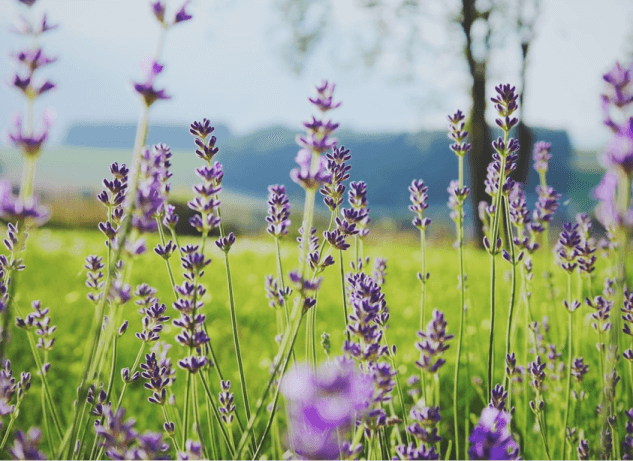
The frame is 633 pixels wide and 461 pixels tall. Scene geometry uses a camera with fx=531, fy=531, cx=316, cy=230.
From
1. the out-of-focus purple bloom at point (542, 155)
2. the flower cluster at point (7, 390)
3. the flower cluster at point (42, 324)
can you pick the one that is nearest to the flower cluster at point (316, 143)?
the flower cluster at point (7, 390)

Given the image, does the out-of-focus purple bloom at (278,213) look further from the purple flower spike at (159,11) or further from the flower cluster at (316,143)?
the purple flower spike at (159,11)

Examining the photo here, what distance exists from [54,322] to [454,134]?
12.3 ft

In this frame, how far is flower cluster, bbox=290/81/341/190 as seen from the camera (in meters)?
1.08

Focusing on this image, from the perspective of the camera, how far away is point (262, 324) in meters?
4.43

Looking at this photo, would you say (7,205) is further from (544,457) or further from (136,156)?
(544,457)

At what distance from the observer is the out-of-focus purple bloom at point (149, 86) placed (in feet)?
3.26

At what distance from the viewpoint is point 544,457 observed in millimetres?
A: 2193

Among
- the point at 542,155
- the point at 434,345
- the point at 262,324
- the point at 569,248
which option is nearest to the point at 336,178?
the point at 434,345

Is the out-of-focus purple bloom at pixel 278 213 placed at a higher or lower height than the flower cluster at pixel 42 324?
higher

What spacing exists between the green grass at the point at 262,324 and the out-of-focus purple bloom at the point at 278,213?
44 cm

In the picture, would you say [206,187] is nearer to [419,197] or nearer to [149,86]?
[149,86]

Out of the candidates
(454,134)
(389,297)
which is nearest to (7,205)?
(454,134)

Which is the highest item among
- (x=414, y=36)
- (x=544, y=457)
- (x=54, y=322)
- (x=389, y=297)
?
(x=414, y=36)

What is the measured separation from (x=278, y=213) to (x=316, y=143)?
1.64 feet
